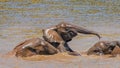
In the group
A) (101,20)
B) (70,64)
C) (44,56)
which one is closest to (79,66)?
(70,64)

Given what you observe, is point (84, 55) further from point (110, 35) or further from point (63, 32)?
point (110, 35)

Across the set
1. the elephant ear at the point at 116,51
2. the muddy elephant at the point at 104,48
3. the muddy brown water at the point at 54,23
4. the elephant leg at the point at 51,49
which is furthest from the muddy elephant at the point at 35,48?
the elephant ear at the point at 116,51

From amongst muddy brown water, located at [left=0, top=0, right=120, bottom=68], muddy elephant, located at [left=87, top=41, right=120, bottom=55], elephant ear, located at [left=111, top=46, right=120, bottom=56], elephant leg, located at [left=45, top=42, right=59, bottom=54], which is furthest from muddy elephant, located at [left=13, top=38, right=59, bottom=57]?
elephant ear, located at [left=111, top=46, right=120, bottom=56]

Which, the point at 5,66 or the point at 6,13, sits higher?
the point at 5,66

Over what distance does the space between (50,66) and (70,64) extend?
42 centimetres

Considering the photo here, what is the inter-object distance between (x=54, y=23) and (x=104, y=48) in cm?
687

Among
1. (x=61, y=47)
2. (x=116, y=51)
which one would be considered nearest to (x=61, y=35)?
(x=61, y=47)

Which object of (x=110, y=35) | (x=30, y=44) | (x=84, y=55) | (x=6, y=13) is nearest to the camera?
(x=30, y=44)

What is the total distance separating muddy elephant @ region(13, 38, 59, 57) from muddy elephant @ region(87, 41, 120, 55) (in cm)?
89

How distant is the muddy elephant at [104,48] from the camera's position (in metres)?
9.59

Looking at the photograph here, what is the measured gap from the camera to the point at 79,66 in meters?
8.48

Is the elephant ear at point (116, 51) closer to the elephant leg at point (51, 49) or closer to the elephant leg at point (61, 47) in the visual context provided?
the elephant leg at point (61, 47)

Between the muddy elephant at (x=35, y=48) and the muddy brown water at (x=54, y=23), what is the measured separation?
118mm

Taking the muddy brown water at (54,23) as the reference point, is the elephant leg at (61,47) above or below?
above
